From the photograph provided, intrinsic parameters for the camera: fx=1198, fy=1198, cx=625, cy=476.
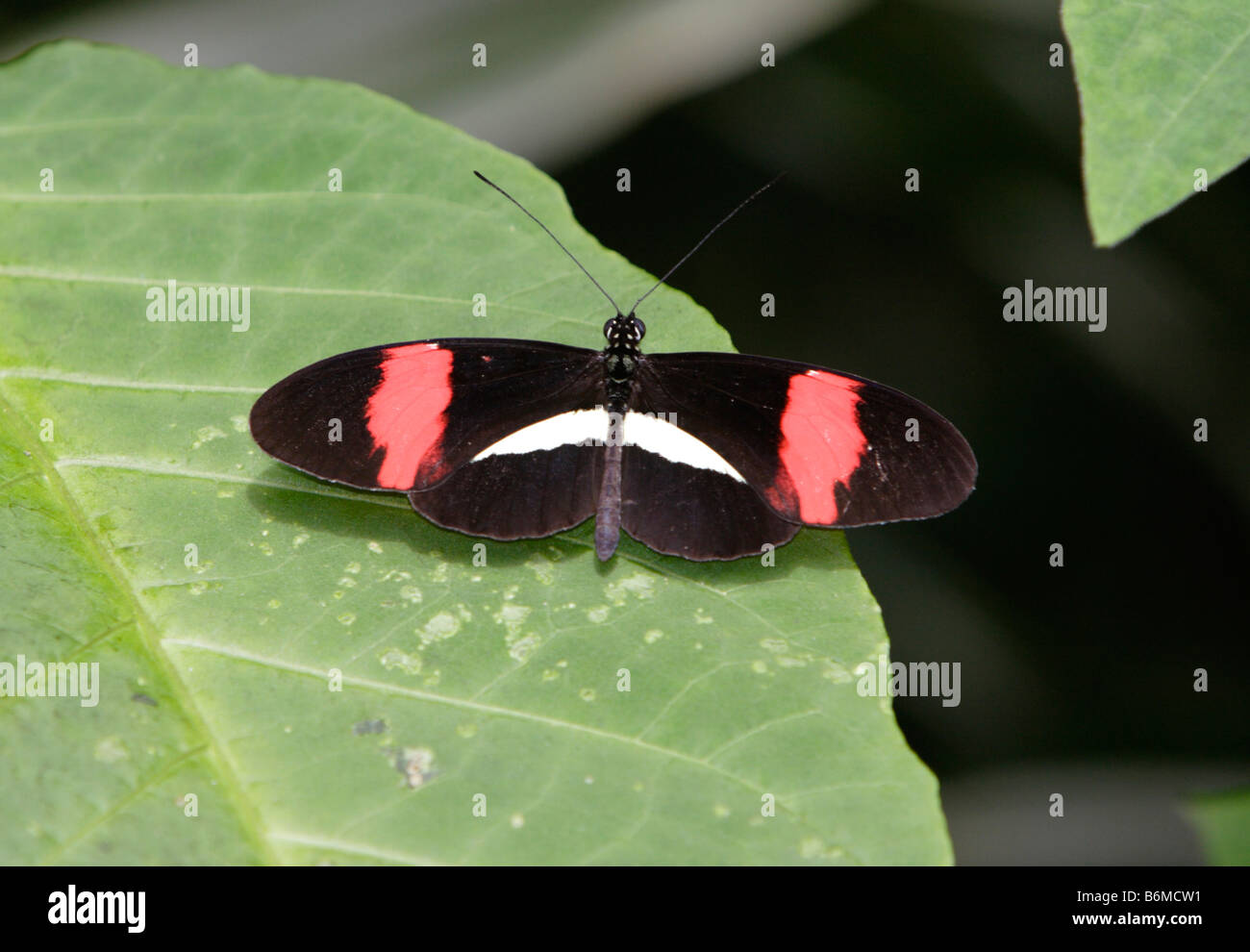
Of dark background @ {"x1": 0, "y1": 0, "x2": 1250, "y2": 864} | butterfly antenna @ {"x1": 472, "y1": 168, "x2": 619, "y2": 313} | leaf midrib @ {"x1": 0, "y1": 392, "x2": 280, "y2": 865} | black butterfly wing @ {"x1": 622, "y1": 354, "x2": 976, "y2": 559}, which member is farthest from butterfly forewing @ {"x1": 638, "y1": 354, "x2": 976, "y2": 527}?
dark background @ {"x1": 0, "y1": 0, "x2": 1250, "y2": 864}

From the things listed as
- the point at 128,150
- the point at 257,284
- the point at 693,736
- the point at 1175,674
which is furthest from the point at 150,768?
the point at 1175,674

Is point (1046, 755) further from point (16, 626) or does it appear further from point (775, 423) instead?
point (16, 626)

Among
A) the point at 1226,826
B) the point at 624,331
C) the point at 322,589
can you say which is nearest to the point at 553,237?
the point at 624,331

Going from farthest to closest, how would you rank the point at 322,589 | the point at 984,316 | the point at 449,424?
the point at 984,316
the point at 449,424
the point at 322,589

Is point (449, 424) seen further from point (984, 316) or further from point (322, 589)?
point (984, 316)

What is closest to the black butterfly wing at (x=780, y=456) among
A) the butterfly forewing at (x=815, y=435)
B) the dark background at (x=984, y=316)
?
the butterfly forewing at (x=815, y=435)
